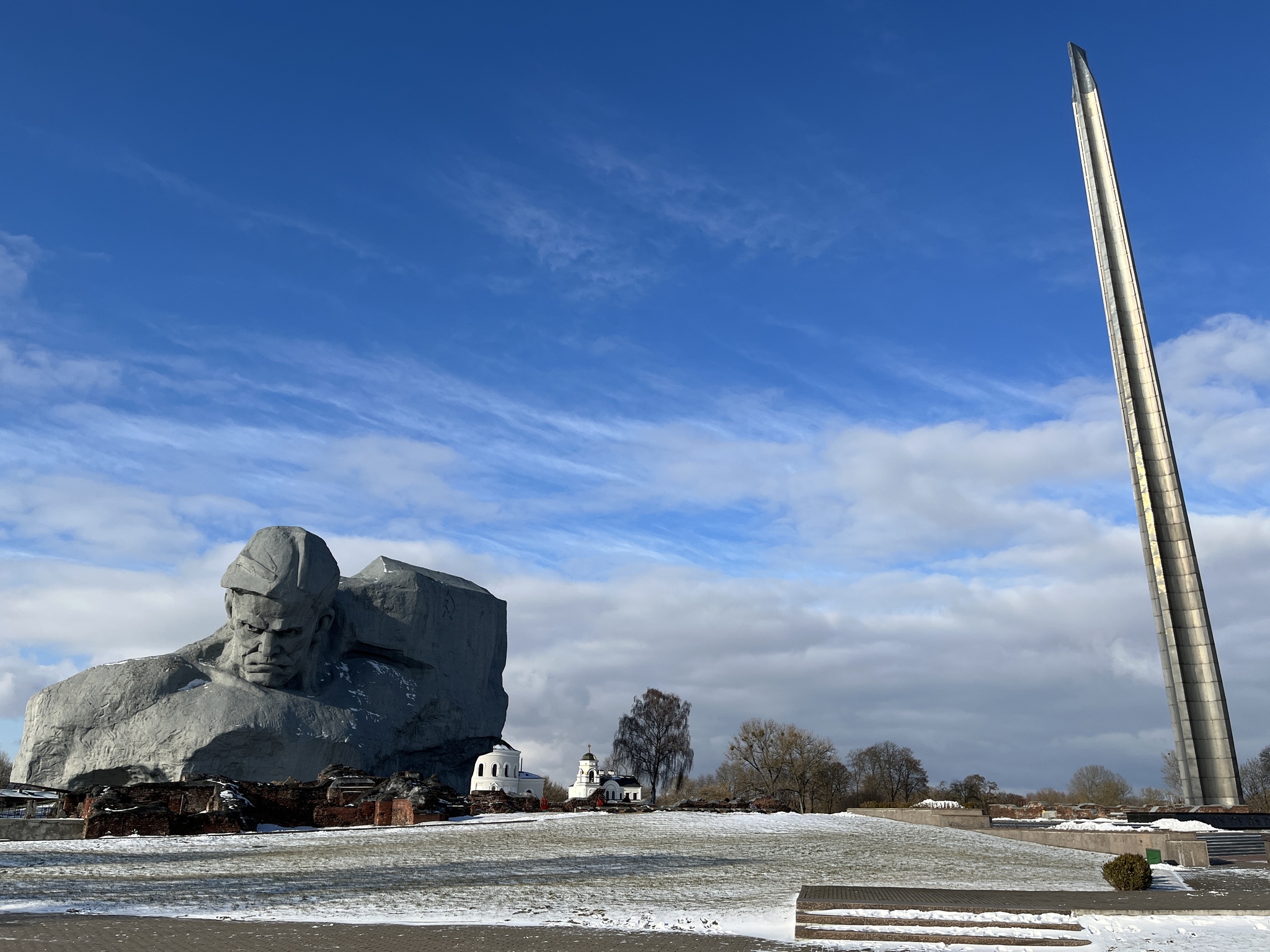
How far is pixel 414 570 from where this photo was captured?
40.8 m

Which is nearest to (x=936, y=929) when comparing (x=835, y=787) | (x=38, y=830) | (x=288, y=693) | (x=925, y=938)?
(x=925, y=938)

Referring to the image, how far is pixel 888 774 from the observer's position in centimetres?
6994

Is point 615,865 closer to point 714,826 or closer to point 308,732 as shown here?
point 714,826

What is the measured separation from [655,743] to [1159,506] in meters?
38.9

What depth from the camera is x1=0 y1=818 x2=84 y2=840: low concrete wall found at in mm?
22031

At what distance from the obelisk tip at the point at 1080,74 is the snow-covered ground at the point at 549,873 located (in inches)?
1033

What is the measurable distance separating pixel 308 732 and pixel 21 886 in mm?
20334

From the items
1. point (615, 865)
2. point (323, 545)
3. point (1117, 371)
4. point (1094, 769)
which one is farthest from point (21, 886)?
point (1094, 769)

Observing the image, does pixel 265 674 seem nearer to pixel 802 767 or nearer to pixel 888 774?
pixel 802 767

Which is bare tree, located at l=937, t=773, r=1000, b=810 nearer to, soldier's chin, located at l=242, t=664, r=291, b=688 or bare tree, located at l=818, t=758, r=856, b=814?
bare tree, located at l=818, t=758, r=856, b=814

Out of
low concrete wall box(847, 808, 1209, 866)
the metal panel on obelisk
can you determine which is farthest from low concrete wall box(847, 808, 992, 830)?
the metal panel on obelisk

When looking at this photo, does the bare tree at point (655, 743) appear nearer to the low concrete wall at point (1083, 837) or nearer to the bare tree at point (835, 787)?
the bare tree at point (835, 787)

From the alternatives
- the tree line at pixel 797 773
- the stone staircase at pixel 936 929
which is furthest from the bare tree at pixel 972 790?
the stone staircase at pixel 936 929

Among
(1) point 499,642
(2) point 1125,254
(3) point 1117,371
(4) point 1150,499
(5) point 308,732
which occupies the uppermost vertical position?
(2) point 1125,254
